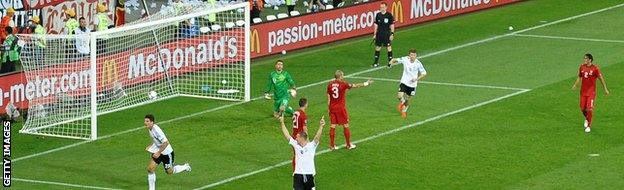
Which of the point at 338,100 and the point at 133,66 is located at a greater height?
the point at 338,100

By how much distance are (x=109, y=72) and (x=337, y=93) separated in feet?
23.6

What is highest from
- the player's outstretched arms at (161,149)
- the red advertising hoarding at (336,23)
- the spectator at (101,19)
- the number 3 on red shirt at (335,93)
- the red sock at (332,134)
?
the number 3 on red shirt at (335,93)

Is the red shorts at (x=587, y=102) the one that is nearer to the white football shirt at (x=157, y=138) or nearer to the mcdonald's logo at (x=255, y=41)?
the white football shirt at (x=157, y=138)

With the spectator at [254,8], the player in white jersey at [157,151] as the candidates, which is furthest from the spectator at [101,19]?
the player in white jersey at [157,151]

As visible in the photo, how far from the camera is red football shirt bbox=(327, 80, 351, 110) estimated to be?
33.1 meters

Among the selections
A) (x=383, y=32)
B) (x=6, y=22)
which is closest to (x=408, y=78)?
(x=383, y=32)

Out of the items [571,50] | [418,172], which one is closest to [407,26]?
[571,50]

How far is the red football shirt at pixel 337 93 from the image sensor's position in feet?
109

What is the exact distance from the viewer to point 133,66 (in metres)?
39.1

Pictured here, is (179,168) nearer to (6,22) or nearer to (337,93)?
(337,93)

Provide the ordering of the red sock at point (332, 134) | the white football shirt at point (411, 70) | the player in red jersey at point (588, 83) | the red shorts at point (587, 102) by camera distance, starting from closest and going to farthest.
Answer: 1. the red sock at point (332, 134)
2. the player in red jersey at point (588, 83)
3. the red shorts at point (587, 102)
4. the white football shirt at point (411, 70)

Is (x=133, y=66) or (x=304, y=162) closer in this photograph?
(x=304, y=162)

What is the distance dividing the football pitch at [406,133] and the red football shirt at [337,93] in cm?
105

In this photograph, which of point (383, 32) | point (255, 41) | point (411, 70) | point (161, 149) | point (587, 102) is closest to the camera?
point (161, 149)
